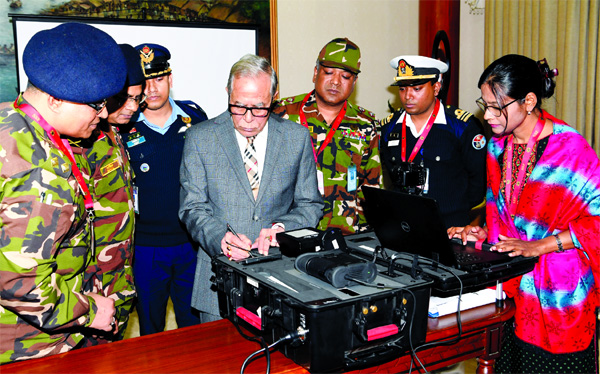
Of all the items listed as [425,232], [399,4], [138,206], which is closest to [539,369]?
[425,232]

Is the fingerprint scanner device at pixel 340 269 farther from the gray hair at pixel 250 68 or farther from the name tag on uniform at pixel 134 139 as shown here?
the name tag on uniform at pixel 134 139

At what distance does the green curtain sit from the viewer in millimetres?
3516

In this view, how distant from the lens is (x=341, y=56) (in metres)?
3.02

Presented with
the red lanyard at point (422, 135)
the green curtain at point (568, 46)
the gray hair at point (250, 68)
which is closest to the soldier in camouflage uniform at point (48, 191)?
the gray hair at point (250, 68)

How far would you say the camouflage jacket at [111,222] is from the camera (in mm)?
2146

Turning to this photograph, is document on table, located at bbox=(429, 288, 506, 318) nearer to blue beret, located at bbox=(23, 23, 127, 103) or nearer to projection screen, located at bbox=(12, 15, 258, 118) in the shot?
blue beret, located at bbox=(23, 23, 127, 103)

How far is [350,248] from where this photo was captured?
1949 millimetres

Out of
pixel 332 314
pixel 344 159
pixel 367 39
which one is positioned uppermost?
pixel 367 39

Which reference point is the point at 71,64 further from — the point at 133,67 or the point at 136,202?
the point at 136,202

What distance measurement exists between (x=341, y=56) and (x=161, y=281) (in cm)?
168

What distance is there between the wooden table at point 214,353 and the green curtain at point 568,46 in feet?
7.65

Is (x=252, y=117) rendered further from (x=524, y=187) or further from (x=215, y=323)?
(x=524, y=187)

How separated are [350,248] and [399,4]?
3.16 metres

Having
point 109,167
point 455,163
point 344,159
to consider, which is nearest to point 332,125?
point 344,159
